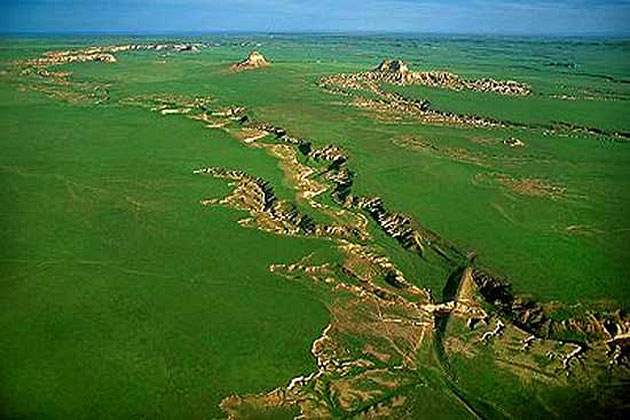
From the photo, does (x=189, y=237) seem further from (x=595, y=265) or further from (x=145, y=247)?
(x=595, y=265)

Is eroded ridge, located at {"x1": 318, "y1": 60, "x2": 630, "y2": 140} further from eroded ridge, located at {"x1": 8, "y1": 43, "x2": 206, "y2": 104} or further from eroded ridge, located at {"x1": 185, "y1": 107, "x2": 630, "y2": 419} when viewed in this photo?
eroded ridge, located at {"x1": 8, "y1": 43, "x2": 206, "y2": 104}

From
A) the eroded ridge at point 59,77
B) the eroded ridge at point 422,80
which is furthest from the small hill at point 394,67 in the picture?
the eroded ridge at point 59,77

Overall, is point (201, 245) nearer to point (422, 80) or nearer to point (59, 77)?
point (422, 80)

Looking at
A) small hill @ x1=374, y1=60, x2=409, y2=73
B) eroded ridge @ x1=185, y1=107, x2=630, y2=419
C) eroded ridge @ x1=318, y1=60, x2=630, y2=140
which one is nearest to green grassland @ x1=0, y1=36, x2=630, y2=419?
eroded ridge @ x1=185, y1=107, x2=630, y2=419

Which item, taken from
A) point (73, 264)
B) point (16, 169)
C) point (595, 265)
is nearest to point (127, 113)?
point (16, 169)

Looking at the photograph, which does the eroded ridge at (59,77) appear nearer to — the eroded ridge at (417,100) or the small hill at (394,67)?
the eroded ridge at (417,100)

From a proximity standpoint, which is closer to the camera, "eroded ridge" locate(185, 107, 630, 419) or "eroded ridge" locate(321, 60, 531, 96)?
"eroded ridge" locate(185, 107, 630, 419)

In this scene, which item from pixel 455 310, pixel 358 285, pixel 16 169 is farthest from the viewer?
pixel 16 169

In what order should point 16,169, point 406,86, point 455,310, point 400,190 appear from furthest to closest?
1. point 406,86
2. point 16,169
3. point 400,190
4. point 455,310

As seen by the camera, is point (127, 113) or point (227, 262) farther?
point (127, 113)
